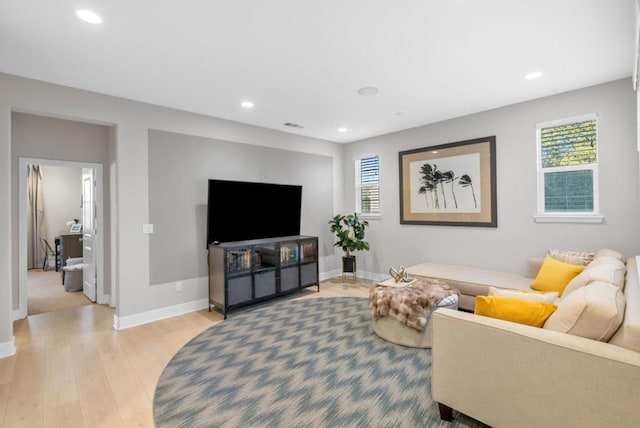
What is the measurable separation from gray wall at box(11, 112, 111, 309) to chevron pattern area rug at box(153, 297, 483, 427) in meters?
2.62

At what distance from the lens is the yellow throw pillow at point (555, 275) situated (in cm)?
308

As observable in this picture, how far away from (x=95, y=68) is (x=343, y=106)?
103 inches

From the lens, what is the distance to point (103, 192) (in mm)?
4477

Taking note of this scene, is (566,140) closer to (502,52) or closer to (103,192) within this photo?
(502,52)

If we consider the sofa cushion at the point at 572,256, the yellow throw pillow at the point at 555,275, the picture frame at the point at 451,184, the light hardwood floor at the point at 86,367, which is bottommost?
the light hardwood floor at the point at 86,367

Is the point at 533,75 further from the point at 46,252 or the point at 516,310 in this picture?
the point at 46,252

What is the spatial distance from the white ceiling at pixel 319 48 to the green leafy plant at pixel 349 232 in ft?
7.66

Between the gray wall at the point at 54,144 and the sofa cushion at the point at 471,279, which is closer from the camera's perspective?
the sofa cushion at the point at 471,279

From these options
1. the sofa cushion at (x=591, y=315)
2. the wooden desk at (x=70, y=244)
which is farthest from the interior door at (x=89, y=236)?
the sofa cushion at (x=591, y=315)

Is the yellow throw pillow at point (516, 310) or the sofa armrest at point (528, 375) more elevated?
the yellow throw pillow at point (516, 310)

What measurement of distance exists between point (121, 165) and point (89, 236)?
183 centimetres

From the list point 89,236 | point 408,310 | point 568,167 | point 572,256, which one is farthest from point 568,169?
point 89,236

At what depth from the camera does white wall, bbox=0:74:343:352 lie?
2.92m

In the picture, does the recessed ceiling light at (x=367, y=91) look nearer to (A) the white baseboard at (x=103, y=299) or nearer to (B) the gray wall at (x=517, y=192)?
(B) the gray wall at (x=517, y=192)
